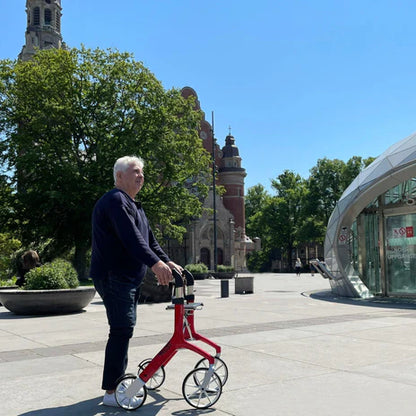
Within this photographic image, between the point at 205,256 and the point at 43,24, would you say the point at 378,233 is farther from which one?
the point at 43,24

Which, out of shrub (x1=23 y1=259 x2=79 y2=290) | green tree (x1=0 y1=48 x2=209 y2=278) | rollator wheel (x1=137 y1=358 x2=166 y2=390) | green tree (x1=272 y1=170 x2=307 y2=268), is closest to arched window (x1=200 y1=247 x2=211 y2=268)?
green tree (x1=272 y1=170 x2=307 y2=268)

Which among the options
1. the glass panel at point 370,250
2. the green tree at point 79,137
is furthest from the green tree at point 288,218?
the glass panel at point 370,250

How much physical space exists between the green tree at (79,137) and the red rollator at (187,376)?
23.4 meters

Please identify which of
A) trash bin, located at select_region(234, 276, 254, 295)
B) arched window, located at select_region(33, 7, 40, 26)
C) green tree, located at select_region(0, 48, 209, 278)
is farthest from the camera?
arched window, located at select_region(33, 7, 40, 26)

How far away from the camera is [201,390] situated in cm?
396

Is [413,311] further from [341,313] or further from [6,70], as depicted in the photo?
[6,70]

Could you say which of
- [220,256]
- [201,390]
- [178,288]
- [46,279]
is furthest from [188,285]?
[220,256]

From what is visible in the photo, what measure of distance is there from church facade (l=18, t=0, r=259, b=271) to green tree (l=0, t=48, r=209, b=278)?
898 inches

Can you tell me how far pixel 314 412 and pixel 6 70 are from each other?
105ft

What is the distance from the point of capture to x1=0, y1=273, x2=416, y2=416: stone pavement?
4027 mm

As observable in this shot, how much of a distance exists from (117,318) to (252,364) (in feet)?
7.61

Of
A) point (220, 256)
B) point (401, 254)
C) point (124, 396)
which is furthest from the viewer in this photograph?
point (220, 256)

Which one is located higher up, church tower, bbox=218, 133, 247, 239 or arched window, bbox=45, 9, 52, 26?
arched window, bbox=45, 9, 52, 26

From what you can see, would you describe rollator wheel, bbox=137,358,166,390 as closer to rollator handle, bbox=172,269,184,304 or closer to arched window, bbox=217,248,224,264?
rollator handle, bbox=172,269,184,304
